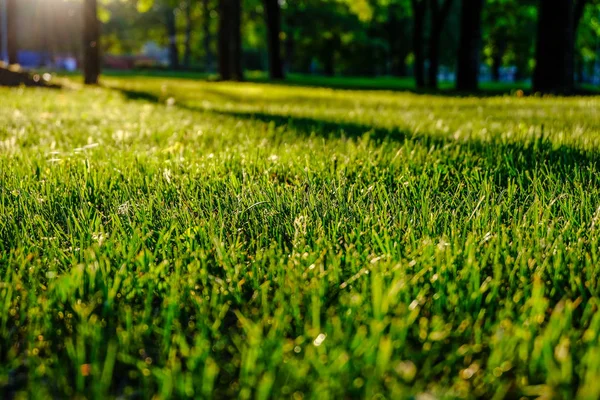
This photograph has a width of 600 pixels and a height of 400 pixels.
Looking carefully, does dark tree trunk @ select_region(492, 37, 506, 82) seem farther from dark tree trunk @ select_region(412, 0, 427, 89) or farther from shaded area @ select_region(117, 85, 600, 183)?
shaded area @ select_region(117, 85, 600, 183)

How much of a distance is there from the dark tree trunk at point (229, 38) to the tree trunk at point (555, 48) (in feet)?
43.7

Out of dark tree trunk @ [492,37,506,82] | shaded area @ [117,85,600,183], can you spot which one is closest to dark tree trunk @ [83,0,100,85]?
shaded area @ [117,85,600,183]

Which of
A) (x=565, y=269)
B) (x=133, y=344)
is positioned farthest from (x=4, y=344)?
(x=565, y=269)

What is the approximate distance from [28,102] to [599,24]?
40.5 meters

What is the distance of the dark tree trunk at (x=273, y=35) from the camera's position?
28.4 m

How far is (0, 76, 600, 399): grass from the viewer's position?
4.10 feet

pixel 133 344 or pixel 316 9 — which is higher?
pixel 316 9

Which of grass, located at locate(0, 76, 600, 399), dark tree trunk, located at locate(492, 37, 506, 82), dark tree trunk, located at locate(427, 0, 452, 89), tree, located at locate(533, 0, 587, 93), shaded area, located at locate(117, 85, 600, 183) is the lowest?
grass, located at locate(0, 76, 600, 399)

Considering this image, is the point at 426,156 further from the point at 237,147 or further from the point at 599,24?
the point at 599,24

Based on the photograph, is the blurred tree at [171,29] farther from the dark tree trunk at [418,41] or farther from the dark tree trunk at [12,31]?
the dark tree trunk at [418,41]

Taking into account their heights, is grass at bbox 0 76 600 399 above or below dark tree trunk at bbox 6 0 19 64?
below

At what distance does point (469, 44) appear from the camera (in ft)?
66.1

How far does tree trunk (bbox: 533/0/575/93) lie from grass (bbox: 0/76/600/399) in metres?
13.0

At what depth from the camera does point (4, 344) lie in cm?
145
